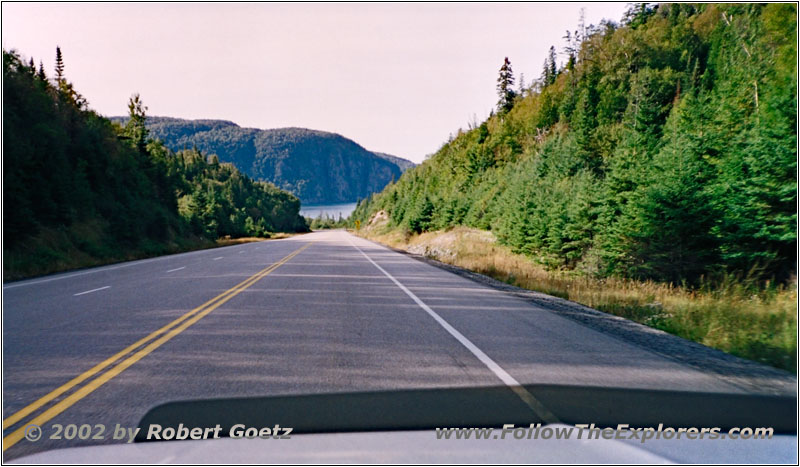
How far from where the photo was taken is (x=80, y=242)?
3081 centimetres

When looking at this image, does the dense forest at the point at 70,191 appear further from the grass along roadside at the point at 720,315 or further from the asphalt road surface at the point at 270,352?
the grass along roadside at the point at 720,315

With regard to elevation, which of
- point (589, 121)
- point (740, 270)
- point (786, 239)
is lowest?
point (740, 270)

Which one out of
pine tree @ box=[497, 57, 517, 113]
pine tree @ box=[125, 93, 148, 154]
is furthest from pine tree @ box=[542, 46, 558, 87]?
pine tree @ box=[125, 93, 148, 154]

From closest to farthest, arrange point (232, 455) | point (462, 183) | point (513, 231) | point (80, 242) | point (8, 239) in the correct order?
point (232, 455)
point (8, 239)
point (80, 242)
point (513, 231)
point (462, 183)

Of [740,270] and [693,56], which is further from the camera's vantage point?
[693,56]

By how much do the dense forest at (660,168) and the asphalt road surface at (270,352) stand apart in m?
10.7

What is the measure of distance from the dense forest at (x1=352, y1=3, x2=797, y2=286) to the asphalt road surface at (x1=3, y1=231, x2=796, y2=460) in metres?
10.7

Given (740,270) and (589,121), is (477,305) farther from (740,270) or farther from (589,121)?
(589,121)

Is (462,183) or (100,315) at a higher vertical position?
(462,183)

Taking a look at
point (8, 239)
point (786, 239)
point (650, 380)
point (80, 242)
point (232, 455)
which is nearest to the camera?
point (232, 455)

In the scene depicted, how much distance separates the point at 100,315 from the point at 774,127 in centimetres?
1913

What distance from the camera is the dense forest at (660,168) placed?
1670 cm

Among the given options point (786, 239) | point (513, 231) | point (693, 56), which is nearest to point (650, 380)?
point (786, 239)

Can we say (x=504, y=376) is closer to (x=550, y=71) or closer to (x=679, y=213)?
(x=679, y=213)
